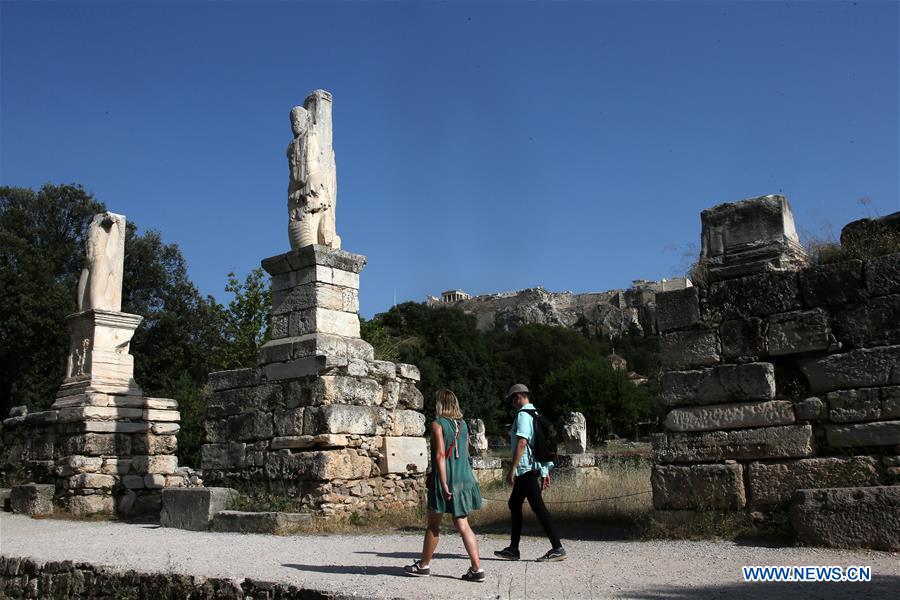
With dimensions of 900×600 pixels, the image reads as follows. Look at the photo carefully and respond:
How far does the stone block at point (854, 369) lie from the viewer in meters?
6.38

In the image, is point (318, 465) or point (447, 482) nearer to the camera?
point (447, 482)

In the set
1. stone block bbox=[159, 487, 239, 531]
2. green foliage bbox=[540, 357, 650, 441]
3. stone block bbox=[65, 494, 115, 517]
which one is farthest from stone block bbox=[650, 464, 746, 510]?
green foliage bbox=[540, 357, 650, 441]

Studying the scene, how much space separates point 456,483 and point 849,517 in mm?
2925

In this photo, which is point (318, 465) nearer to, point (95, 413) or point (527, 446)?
point (527, 446)

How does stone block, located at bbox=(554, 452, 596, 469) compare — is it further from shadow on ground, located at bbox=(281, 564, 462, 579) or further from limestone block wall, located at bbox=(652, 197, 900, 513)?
shadow on ground, located at bbox=(281, 564, 462, 579)

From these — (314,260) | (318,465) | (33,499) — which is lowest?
(33,499)

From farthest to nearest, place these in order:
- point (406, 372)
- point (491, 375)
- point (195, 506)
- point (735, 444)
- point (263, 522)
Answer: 1. point (491, 375)
2. point (406, 372)
3. point (195, 506)
4. point (263, 522)
5. point (735, 444)

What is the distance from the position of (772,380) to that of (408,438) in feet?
16.4

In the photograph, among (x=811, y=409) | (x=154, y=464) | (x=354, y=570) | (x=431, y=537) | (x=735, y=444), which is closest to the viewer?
(x=431, y=537)

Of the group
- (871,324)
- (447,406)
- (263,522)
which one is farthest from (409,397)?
(871,324)

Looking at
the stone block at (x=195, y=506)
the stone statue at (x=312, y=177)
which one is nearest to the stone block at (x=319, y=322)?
the stone statue at (x=312, y=177)

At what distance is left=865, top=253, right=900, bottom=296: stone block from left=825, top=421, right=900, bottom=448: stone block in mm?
1077

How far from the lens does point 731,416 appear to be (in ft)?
23.1

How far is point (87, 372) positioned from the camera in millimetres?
13156
